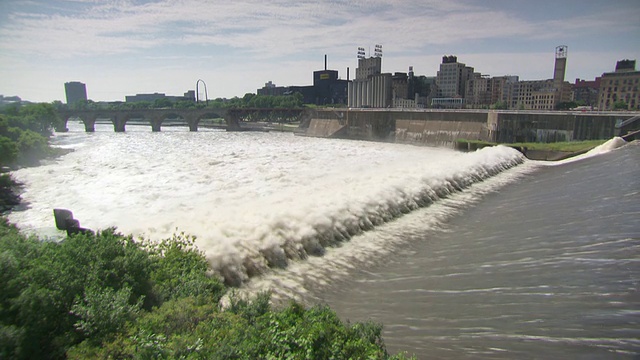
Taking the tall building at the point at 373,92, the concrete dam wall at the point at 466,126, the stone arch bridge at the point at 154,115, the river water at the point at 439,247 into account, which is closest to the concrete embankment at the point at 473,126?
the concrete dam wall at the point at 466,126

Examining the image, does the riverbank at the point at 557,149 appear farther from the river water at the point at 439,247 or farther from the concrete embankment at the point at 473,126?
the river water at the point at 439,247

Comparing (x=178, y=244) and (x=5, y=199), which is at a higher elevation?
(x=178, y=244)

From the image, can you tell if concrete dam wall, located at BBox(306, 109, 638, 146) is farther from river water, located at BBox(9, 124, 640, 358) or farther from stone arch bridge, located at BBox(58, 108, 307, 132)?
stone arch bridge, located at BBox(58, 108, 307, 132)

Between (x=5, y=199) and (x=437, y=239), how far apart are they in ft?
93.3

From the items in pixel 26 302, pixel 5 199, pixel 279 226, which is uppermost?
pixel 26 302

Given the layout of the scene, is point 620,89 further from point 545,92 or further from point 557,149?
point 557,149

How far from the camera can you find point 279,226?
1420 centimetres

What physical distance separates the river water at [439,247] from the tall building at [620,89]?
136180 mm

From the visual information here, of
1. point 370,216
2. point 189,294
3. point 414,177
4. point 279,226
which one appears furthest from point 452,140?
point 189,294

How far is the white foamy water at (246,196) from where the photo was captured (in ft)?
44.1

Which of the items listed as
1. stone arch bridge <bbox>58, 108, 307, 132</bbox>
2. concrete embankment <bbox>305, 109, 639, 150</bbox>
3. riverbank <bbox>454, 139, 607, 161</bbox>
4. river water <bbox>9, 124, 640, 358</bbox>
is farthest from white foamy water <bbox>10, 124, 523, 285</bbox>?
stone arch bridge <bbox>58, 108, 307, 132</bbox>

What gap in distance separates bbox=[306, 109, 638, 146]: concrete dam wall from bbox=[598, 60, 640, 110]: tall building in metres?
96.4

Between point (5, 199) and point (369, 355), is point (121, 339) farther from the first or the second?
point (5, 199)

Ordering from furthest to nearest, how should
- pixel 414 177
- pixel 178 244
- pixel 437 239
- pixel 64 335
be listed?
pixel 414 177 → pixel 437 239 → pixel 178 244 → pixel 64 335
